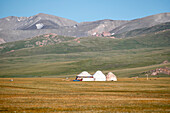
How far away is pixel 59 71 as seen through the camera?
179 meters

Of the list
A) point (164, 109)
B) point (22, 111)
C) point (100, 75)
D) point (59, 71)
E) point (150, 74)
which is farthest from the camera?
point (59, 71)

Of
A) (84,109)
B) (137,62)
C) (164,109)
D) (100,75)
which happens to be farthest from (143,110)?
(137,62)

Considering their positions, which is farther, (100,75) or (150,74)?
(150,74)

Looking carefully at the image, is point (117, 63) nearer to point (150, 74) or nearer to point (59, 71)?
point (59, 71)

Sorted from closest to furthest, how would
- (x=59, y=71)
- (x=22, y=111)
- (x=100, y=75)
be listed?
(x=22, y=111), (x=100, y=75), (x=59, y=71)

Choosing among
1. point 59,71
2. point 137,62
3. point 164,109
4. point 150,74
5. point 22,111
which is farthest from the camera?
point 137,62

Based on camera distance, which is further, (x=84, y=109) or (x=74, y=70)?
(x=74, y=70)

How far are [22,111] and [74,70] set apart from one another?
15574 centimetres

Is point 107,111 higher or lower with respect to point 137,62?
lower

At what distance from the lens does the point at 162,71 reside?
13612cm

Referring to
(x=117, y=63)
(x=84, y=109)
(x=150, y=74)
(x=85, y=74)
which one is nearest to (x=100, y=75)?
(x=85, y=74)

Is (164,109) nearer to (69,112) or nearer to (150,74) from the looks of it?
(69,112)

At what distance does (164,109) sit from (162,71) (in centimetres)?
11018

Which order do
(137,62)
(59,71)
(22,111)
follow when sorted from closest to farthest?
(22,111)
(59,71)
(137,62)
